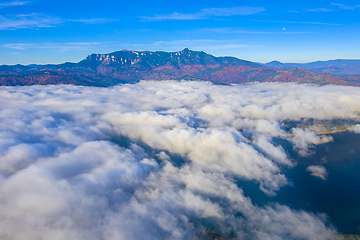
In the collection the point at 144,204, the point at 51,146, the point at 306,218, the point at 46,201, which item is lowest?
the point at 306,218

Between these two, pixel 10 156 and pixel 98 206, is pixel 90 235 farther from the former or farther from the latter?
pixel 10 156

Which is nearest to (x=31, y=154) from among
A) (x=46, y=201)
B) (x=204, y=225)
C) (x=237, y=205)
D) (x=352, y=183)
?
(x=46, y=201)

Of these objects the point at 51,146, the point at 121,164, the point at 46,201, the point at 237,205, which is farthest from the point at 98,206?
the point at 237,205

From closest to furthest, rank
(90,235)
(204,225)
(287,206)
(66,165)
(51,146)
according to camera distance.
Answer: (90,235), (204,225), (66,165), (287,206), (51,146)

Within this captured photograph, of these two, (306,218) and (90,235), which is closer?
(90,235)

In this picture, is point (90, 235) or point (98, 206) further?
point (98, 206)

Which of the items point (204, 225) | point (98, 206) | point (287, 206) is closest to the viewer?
point (98, 206)

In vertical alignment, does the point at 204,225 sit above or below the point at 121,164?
below

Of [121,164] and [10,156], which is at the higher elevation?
[10,156]

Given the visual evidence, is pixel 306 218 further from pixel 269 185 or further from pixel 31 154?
pixel 31 154
